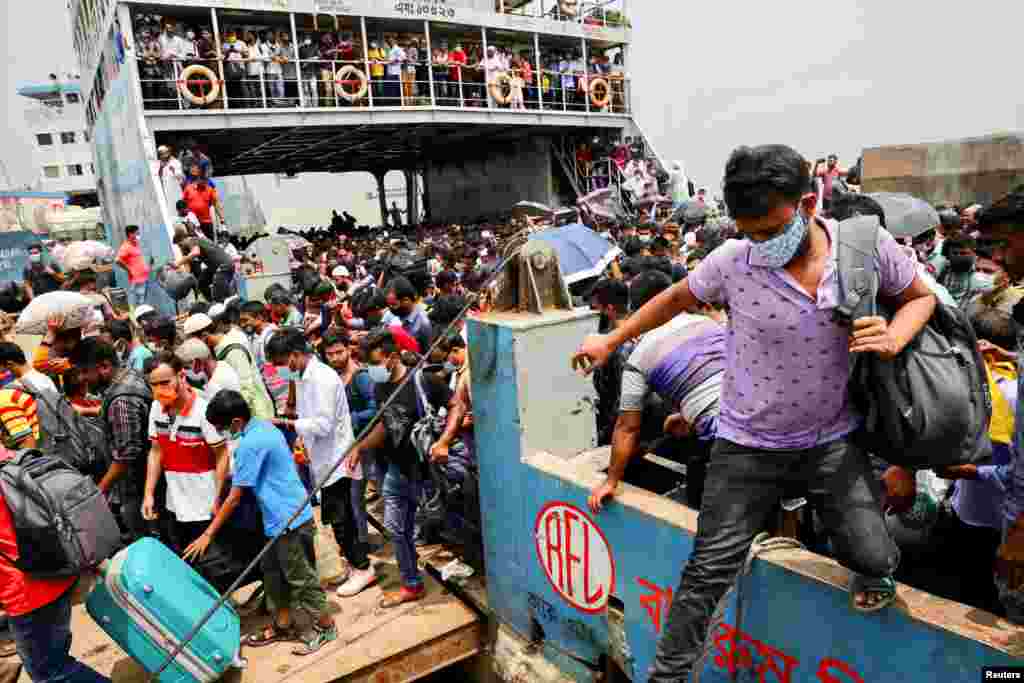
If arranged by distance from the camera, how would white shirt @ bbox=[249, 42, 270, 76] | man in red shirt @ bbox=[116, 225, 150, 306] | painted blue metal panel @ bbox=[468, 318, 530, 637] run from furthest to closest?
white shirt @ bbox=[249, 42, 270, 76] < man in red shirt @ bbox=[116, 225, 150, 306] < painted blue metal panel @ bbox=[468, 318, 530, 637]

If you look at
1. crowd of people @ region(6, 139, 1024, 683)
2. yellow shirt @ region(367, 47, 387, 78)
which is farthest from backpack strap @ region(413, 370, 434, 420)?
yellow shirt @ region(367, 47, 387, 78)

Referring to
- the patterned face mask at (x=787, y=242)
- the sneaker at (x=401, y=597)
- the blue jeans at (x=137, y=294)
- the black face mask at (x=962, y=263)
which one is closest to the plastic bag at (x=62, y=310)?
the sneaker at (x=401, y=597)

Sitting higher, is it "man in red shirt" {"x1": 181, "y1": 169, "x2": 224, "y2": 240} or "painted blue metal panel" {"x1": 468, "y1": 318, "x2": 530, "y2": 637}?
"man in red shirt" {"x1": 181, "y1": 169, "x2": 224, "y2": 240}

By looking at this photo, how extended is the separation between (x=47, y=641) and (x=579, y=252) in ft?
15.5

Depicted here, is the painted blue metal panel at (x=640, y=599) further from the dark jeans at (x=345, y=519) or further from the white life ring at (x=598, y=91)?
the white life ring at (x=598, y=91)

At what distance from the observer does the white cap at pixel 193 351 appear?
4820 millimetres

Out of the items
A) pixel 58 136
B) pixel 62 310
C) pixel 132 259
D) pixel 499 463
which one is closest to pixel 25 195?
pixel 58 136

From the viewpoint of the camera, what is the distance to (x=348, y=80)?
15914 mm

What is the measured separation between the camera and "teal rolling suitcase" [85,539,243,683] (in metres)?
3.34

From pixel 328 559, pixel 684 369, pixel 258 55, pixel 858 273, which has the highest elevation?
pixel 258 55

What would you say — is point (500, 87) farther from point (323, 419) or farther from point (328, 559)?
point (323, 419)

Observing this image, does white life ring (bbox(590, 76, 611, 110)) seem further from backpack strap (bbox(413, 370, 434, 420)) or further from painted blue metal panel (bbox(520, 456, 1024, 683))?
painted blue metal panel (bbox(520, 456, 1024, 683))

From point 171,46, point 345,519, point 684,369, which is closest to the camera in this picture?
point 684,369

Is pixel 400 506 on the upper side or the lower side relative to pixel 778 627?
lower
